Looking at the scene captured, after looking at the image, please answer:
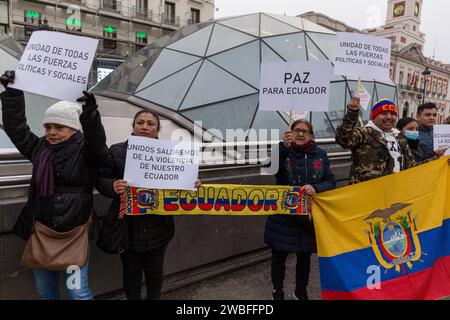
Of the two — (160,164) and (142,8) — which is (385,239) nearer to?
(160,164)

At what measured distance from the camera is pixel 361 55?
3445mm

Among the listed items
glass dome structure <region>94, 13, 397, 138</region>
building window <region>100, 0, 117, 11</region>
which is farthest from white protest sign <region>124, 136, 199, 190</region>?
building window <region>100, 0, 117, 11</region>

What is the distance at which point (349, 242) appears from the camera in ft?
9.67

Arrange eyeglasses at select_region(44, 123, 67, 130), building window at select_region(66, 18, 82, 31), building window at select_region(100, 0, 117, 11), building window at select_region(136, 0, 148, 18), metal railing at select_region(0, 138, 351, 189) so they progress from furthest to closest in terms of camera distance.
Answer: building window at select_region(136, 0, 148, 18) → building window at select_region(100, 0, 117, 11) → building window at select_region(66, 18, 82, 31) → metal railing at select_region(0, 138, 351, 189) → eyeglasses at select_region(44, 123, 67, 130)

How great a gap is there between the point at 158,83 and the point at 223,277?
5.22m

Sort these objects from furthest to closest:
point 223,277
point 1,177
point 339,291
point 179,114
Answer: point 179,114
point 223,277
point 339,291
point 1,177

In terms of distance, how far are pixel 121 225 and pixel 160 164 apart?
1.75ft

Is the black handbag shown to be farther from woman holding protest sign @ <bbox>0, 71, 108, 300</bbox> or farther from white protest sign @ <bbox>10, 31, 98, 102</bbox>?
white protest sign @ <bbox>10, 31, 98, 102</bbox>

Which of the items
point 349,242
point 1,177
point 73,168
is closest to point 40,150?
point 73,168

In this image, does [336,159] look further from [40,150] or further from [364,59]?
[40,150]

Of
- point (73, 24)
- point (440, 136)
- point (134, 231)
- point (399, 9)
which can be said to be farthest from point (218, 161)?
point (399, 9)

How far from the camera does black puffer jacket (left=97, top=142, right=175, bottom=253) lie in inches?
93.5

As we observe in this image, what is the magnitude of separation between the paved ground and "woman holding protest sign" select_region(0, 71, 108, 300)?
1.41m

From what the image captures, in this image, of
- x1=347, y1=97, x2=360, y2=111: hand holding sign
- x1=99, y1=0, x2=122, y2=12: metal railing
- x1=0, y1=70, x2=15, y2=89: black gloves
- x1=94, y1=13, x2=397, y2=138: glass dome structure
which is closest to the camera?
x1=0, y1=70, x2=15, y2=89: black gloves
